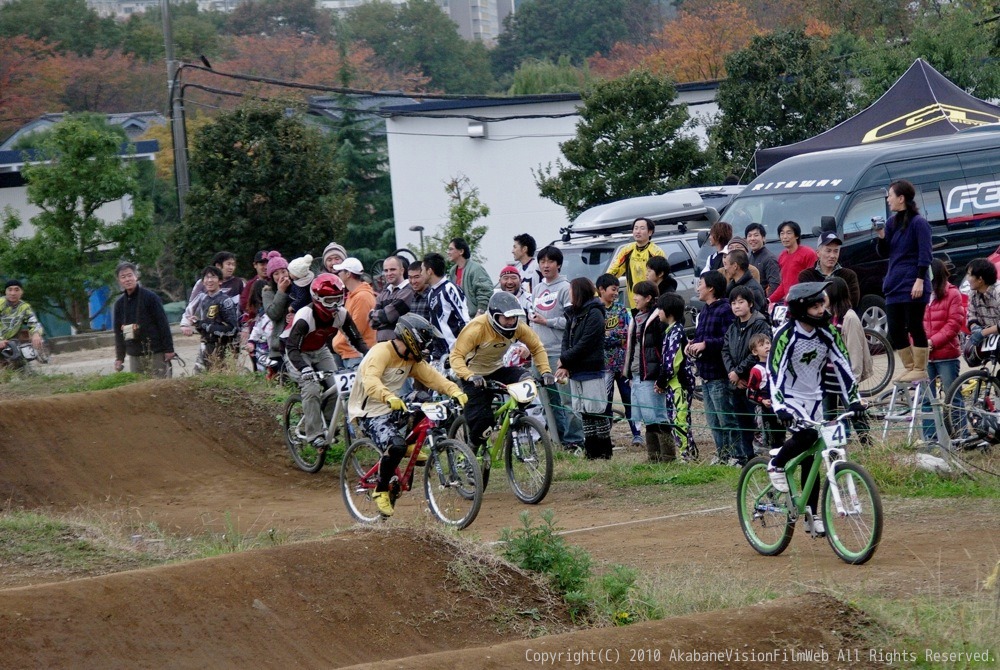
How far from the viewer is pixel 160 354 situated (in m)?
16.9

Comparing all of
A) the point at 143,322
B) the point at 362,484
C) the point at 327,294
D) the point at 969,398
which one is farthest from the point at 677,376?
the point at 143,322

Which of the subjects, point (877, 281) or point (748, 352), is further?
point (877, 281)

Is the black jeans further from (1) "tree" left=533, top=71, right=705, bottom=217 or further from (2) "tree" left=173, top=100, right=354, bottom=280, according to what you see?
(2) "tree" left=173, top=100, right=354, bottom=280

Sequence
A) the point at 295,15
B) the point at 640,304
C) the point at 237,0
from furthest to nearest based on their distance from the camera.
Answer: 1. the point at 237,0
2. the point at 295,15
3. the point at 640,304

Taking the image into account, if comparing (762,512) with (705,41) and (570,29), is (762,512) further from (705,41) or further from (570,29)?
(570,29)

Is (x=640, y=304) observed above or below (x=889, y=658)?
above

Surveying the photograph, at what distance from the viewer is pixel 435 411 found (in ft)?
33.4

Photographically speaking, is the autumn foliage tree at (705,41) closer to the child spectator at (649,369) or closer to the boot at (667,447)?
the child spectator at (649,369)

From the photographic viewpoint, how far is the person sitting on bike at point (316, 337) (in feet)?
41.9

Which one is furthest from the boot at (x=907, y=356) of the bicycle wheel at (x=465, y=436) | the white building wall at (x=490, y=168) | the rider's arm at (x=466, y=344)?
the white building wall at (x=490, y=168)

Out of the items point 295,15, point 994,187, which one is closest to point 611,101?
point 994,187

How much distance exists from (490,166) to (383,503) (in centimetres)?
3470

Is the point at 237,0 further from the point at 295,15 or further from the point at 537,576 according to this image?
the point at 537,576

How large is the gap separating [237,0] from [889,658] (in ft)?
482
